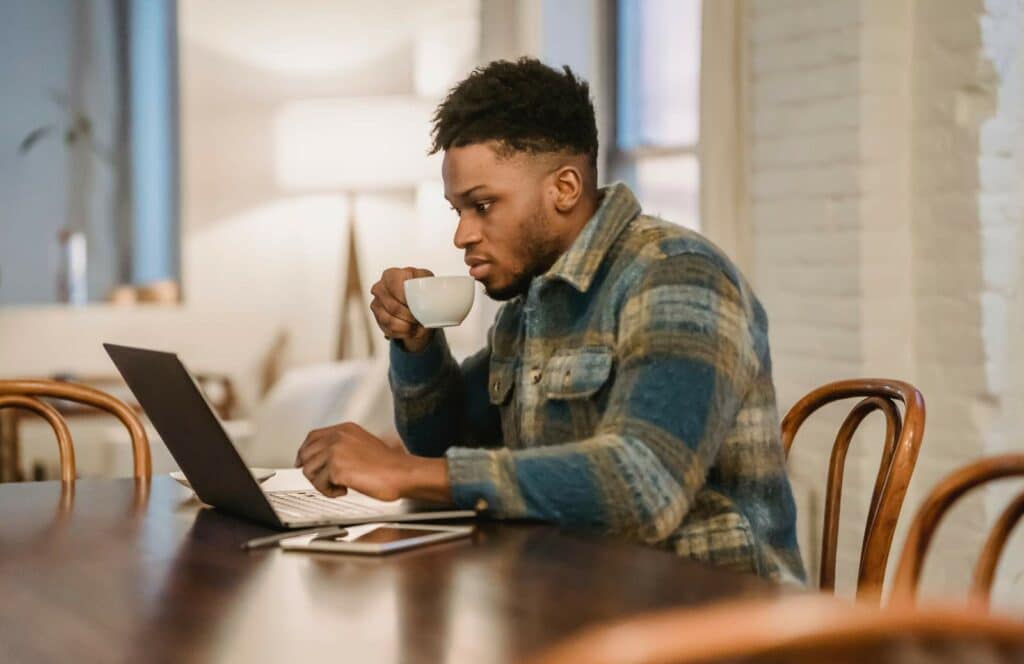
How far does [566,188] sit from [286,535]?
0.57m

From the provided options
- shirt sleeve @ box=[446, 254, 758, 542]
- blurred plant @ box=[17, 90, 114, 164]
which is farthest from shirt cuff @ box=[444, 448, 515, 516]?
blurred plant @ box=[17, 90, 114, 164]

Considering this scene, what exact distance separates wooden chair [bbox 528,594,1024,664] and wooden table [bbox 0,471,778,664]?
0.40 m

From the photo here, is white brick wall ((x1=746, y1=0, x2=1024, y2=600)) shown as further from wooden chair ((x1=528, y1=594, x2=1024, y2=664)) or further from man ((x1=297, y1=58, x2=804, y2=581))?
wooden chair ((x1=528, y1=594, x2=1024, y2=664))

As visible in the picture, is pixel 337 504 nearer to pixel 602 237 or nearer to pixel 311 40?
pixel 602 237

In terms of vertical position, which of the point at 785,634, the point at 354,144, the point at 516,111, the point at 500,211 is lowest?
the point at 785,634

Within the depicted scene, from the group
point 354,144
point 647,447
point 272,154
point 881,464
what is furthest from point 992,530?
point 272,154

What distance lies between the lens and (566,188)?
171 centimetres

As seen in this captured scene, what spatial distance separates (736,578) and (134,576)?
49 cm

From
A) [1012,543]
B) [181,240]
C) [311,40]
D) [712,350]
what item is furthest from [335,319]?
[712,350]

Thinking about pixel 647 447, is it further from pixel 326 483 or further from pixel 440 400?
pixel 440 400

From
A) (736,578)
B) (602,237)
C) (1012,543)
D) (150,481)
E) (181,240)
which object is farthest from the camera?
(181,240)

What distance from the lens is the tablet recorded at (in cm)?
127

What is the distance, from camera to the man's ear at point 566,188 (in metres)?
1.71

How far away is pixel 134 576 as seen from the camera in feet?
4.00
